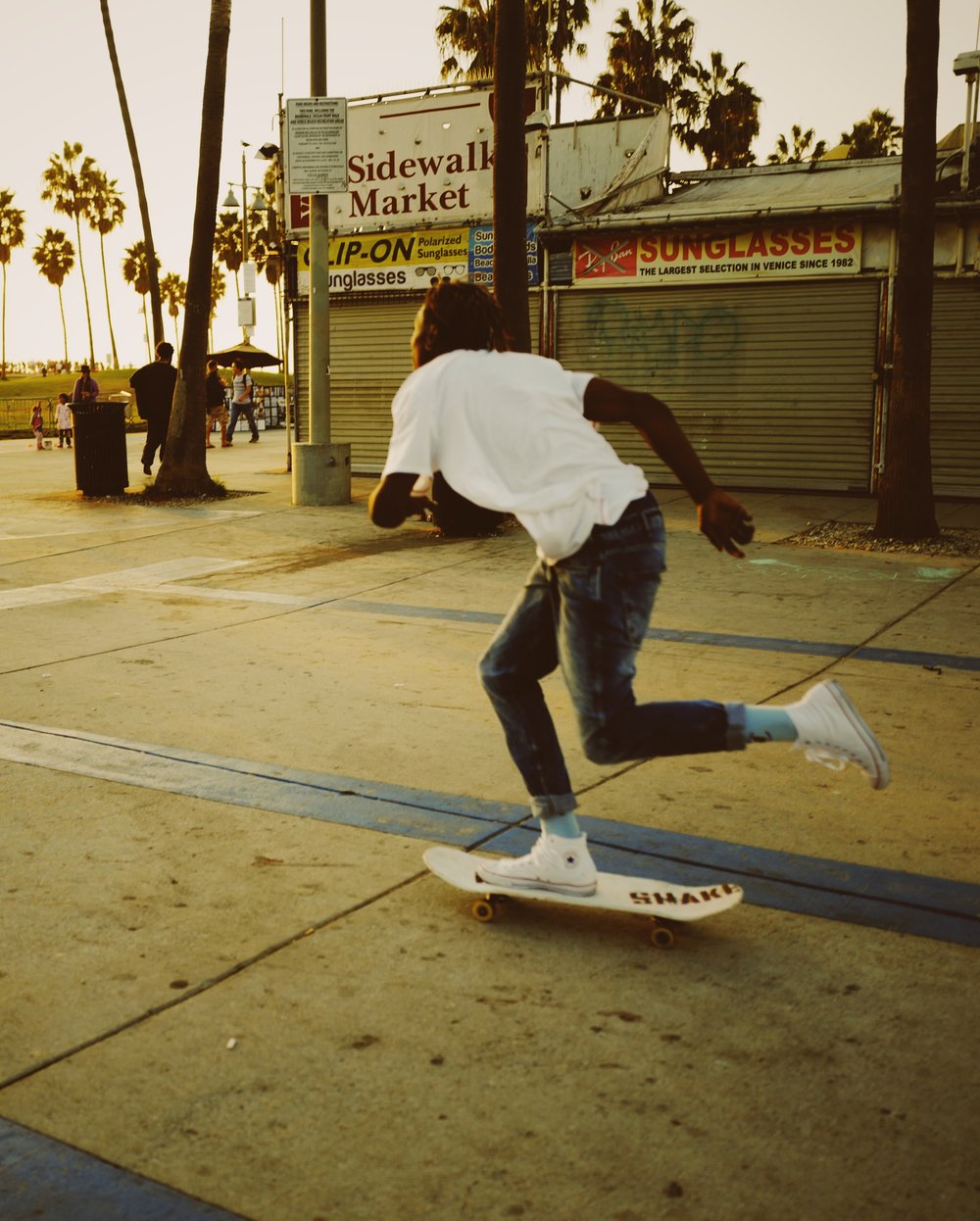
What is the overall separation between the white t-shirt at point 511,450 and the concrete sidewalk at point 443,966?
47.4 inches

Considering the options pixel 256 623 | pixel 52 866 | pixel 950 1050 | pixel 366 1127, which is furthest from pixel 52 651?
pixel 950 1050

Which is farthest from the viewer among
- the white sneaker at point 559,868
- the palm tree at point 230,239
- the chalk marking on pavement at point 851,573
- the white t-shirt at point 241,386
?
the palm tree at point 230,239

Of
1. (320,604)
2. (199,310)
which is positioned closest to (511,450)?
(320,604)

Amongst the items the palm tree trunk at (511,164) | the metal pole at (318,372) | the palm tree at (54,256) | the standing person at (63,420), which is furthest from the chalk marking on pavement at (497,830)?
the palm tree at (54,256)

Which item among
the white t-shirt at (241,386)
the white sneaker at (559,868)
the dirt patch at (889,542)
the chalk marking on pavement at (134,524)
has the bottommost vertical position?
the white sneaker at (559,868)

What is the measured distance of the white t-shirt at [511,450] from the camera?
324 centimetres

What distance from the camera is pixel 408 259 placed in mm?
18406

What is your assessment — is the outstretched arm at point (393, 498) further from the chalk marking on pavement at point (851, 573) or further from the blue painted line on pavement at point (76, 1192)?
the chalk marking on pavement at point (851, 573)

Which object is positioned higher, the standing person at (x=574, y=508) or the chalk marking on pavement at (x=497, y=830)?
the standing person at (x=574, y=508)

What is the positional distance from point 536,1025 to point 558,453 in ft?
4.71

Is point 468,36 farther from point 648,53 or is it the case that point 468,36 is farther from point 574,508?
point 574,508

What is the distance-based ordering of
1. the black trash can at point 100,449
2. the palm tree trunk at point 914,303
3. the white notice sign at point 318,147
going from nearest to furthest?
the palm tree trunk at point 914,303, the white notice sign at point 318,147, the black trash can at point 100,449

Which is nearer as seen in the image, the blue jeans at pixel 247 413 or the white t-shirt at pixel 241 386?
the white t-shirt at pixel 241 386

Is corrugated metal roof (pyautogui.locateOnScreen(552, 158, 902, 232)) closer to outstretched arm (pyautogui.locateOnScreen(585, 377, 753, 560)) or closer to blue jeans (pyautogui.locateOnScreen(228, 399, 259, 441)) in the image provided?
outstretched arm (pyautogui.locateOnScreen(585, 377, 753, 560))
